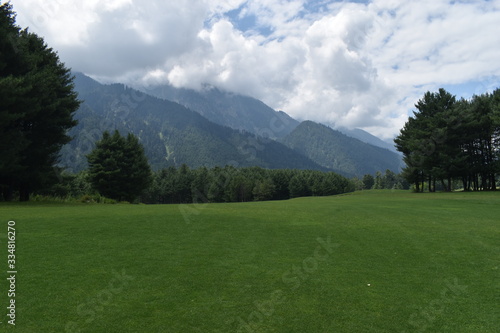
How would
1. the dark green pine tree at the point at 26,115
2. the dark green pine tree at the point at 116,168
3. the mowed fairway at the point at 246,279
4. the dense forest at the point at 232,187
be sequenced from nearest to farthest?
1. the mowed fairway at the point at 246,279
2. the dark green pine tree at the point at 26,115
3. the dark green pine tree at the point at 116,168
4. the dense forest at the point at 232,187

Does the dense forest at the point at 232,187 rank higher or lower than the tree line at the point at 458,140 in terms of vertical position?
lower

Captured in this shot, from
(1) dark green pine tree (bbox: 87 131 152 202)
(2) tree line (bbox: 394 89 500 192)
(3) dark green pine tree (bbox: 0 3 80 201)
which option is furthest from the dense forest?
(3) dark green pine tree (bbox: 0 3 80 201)

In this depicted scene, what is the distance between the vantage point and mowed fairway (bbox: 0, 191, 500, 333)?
6391 mm

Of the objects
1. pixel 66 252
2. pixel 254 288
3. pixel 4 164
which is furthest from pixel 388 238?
pixel 4 164

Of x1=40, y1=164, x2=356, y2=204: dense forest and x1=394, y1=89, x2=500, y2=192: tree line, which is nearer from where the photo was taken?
x1=394, y1=89, x2=500, y2=192: tree line

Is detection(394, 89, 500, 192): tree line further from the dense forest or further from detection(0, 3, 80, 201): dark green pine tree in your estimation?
the dense forest

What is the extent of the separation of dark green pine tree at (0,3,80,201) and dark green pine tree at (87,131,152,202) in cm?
2050

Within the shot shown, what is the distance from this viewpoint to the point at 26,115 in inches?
1090

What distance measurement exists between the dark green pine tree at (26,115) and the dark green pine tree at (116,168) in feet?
67.3

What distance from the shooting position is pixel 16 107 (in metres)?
25.7

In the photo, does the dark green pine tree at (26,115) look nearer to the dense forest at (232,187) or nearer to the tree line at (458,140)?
the tree line at (458,140)

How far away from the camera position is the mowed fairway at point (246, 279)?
639 cm

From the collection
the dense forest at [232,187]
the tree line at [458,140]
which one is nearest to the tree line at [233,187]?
the dense forest at [232,187]

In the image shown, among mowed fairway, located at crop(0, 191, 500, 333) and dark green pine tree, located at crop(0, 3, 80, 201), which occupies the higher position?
dark green pine tree, located at crop(0, 3, 80, 201)
